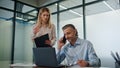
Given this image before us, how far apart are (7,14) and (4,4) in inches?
11.6

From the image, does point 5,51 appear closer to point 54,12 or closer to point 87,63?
point 54,12

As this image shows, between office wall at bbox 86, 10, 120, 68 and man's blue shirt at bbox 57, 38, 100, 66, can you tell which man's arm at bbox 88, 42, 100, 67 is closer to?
man's blue shirt at bbox 57, 38, 100, 66

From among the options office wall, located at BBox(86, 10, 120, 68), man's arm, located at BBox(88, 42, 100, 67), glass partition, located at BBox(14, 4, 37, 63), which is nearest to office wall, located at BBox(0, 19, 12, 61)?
glass partition, located at BBox(14, 4, 37, 63)

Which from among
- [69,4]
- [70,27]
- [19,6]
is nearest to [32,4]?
[19,6]

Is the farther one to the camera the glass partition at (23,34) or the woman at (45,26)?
the glass partition at (23,34)

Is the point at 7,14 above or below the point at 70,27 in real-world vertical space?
above

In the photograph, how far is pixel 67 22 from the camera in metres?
4.45

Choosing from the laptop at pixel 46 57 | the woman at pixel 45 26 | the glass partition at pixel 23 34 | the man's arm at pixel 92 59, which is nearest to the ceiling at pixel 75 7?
the glass partition at pixel 23 34

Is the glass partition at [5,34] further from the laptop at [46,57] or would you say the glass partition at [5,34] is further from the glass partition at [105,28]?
the laptop at [46,57]

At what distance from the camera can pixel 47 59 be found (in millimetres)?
1353

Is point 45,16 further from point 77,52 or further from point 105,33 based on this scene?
point 105,33

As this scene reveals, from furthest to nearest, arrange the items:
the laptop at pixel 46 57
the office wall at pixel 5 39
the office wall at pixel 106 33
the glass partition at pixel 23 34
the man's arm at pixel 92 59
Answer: the glass partition at pixel 23 34, the office wall at pixel 5 39, the office wall at pixel 106 33, the man's arm at pixel 92 59, the laptop at pixel 46 57

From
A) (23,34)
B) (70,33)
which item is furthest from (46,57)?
(23,34)

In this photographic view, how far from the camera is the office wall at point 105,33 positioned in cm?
357
